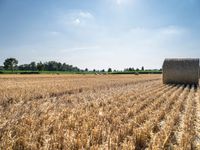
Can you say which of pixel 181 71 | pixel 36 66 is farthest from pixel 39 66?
pixel 181 71

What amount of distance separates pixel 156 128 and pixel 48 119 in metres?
2.47

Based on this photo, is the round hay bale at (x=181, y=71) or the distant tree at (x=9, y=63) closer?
the round hay bale at (x=181, y=71)

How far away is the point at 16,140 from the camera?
4.39 meters

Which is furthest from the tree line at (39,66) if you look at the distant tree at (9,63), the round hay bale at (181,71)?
the round hay bale at (181,71)

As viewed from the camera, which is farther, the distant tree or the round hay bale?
the distant tree

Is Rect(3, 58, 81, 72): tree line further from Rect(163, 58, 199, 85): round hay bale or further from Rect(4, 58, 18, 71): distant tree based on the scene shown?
Rect(163, 58, 199, 85): round hay bale

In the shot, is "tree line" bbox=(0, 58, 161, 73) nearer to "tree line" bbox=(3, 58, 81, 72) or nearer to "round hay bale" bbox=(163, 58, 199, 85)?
"tree line" bbox=(3, 58, 81, 72)

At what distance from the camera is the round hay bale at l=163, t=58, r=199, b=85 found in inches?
808

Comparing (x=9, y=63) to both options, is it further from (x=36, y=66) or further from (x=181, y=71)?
(x=181, y=71)

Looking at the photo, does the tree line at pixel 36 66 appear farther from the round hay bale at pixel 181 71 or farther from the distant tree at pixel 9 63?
the round hay bale at pixel 181 71

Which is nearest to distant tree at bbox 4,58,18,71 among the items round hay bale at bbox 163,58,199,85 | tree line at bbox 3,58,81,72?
tree line at bbox 3,58,81,72

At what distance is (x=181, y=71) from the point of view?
825 inches

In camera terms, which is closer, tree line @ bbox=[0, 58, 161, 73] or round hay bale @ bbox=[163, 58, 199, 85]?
round hay bale @ bbox=[163, 58, 199, 85]

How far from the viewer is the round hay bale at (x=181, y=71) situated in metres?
20.5
